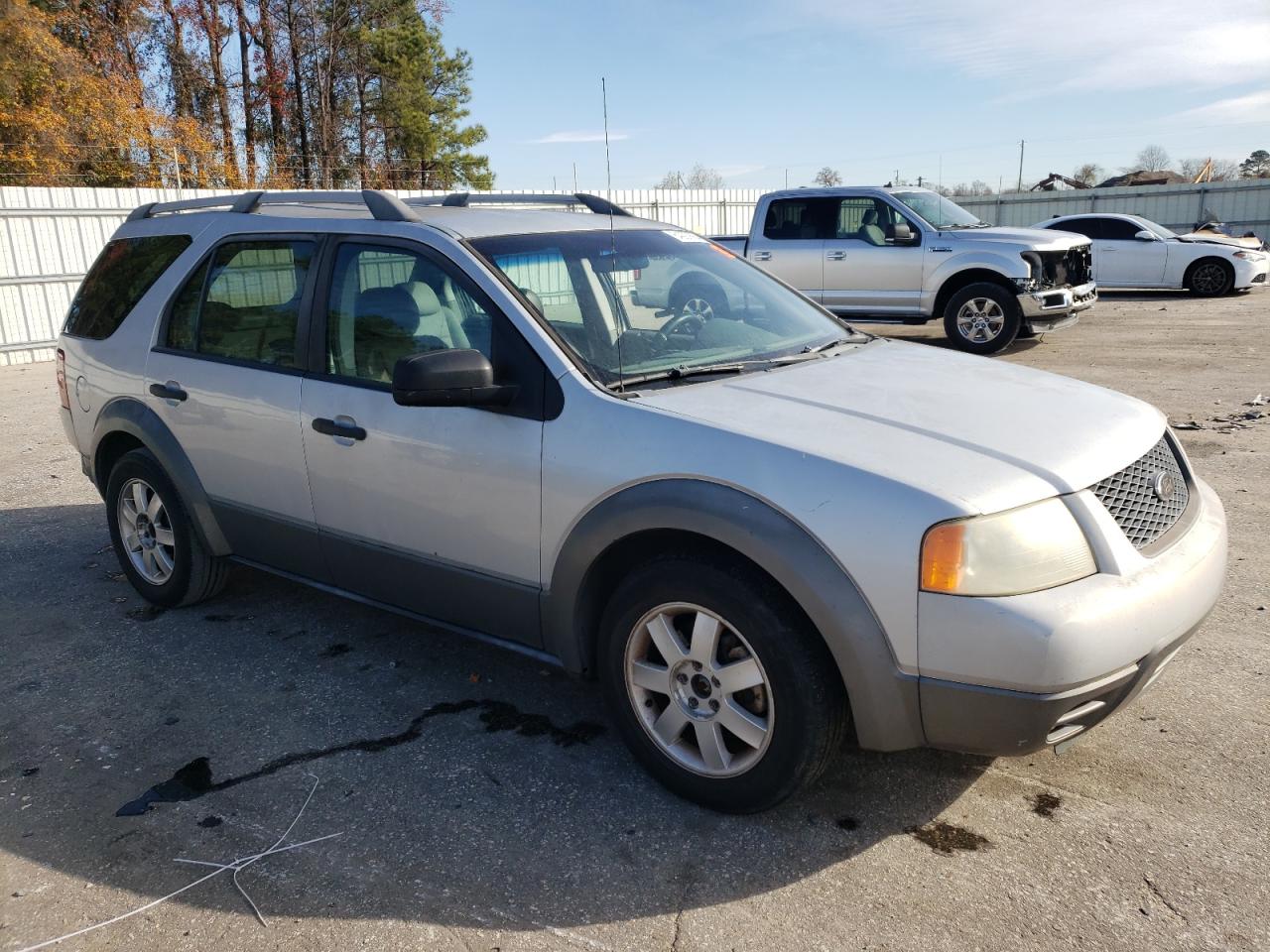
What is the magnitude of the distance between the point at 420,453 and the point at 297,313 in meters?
0.96

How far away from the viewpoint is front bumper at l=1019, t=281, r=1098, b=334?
464 inches

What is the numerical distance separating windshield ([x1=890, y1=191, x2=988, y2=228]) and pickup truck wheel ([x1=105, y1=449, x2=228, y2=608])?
33.5 feet

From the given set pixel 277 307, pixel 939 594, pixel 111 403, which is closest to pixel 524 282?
pixel 277 307

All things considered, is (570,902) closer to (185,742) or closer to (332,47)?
(185,742)

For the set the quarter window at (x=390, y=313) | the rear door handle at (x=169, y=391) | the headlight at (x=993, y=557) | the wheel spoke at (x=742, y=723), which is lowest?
the wheel spoke at (x=742, y=723)

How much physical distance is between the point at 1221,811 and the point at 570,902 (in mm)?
Answer: 1943

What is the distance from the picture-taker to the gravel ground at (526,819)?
264 cm

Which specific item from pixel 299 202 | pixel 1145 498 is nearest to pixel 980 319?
pixel 299 202

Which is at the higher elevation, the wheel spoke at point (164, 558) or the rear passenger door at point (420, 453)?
the rear passenger door at point (420, 453)

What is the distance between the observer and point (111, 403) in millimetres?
4848

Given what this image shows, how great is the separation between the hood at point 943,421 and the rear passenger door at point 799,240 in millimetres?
9674

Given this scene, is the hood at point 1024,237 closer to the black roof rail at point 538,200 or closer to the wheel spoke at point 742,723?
the black roof rail at point 538,200

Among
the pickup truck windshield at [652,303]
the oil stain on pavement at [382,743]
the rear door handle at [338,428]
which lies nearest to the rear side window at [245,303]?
the rear door handle at [338,428]

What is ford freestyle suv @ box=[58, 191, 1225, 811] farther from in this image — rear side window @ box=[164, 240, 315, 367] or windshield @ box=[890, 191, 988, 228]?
windshield @ box=[890, 191, 988, 228]
